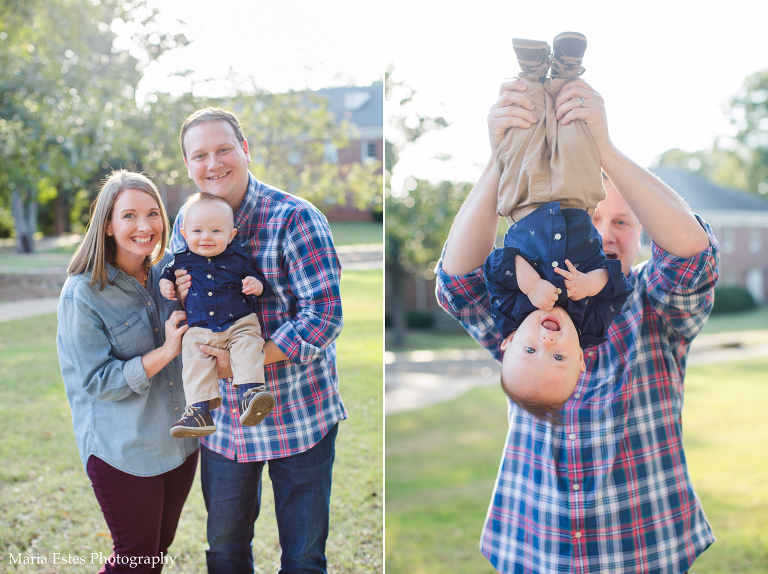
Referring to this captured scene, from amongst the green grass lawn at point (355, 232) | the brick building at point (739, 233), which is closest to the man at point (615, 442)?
the green grass lawn at point (355, 232)

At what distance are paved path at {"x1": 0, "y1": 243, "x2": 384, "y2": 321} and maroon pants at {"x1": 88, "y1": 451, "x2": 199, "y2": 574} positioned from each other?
6.92m

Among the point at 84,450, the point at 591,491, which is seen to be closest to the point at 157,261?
the point at 84,450

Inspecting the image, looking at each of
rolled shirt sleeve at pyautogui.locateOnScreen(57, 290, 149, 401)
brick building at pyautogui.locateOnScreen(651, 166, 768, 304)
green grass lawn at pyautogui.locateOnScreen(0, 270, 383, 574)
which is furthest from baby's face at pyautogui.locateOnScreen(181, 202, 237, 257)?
brick building at pyautogui.locateOnScreen(651, 166, 768, 304)

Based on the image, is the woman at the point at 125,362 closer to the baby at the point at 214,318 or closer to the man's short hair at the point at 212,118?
the baby at the point at 214,318

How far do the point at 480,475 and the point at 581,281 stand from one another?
553 cm

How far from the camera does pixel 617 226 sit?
2.08 m

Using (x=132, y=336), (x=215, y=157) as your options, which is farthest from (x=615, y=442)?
(x=132, y=336)

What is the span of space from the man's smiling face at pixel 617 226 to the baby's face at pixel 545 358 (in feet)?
1.48

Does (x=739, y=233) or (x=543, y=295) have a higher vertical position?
(x=543, y=295)

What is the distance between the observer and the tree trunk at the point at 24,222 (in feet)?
62.6

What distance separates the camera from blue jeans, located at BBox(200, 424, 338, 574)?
8.12 ft

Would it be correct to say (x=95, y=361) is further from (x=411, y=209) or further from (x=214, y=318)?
(x=411, y=209)

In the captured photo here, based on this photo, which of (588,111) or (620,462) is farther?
(620,462)

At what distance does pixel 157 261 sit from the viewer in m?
2.56
